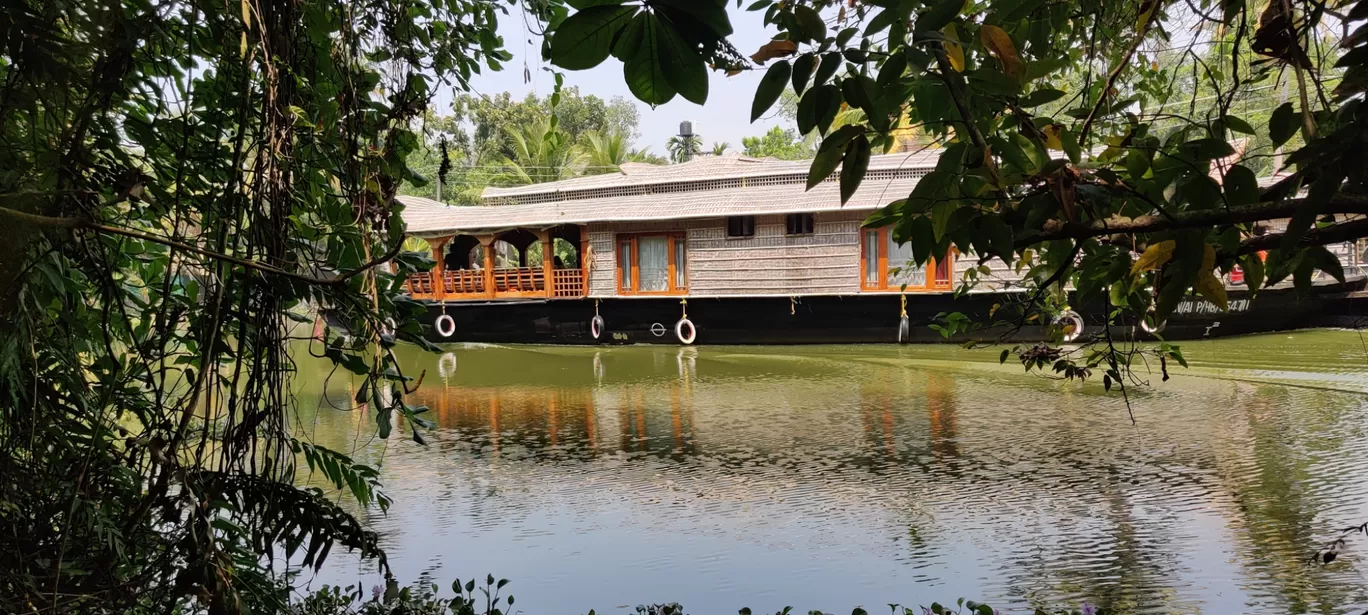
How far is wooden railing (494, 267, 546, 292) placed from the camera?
480 inches

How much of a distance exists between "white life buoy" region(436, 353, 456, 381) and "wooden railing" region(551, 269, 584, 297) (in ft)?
5.36

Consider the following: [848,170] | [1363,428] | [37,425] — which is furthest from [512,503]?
[1363,428]

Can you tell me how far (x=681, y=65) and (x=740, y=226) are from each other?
10.4 m

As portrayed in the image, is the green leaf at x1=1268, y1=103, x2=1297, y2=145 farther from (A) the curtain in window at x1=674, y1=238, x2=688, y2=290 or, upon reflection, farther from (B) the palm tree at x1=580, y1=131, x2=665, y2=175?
(B) the palm tree at x1=580, y1=131, x2=665, y2=175

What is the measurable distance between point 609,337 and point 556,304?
33.0 inches

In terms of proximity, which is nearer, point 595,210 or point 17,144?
point 17,144

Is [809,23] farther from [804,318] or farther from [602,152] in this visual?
A: [602,152]

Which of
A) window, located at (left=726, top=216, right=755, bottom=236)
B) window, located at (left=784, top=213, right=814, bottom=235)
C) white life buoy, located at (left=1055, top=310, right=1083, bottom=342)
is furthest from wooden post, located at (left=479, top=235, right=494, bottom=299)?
white life buoy, located at (left=1055, top=310, right=1083, bottom=342)

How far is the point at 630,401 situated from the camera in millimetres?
7219

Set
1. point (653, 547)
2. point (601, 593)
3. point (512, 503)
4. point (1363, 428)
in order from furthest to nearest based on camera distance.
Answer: point (1363, 428) < point (512, 503) < point (653, 547) < point (601, 593)

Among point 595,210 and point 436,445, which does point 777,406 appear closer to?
point 436,445

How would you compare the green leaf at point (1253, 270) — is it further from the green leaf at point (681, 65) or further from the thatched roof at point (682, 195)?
the thatched roof at point (682, 195)

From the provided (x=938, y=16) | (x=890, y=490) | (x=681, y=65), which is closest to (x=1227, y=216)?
(x=938, y=16)

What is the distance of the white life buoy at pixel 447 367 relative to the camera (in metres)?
9.13
